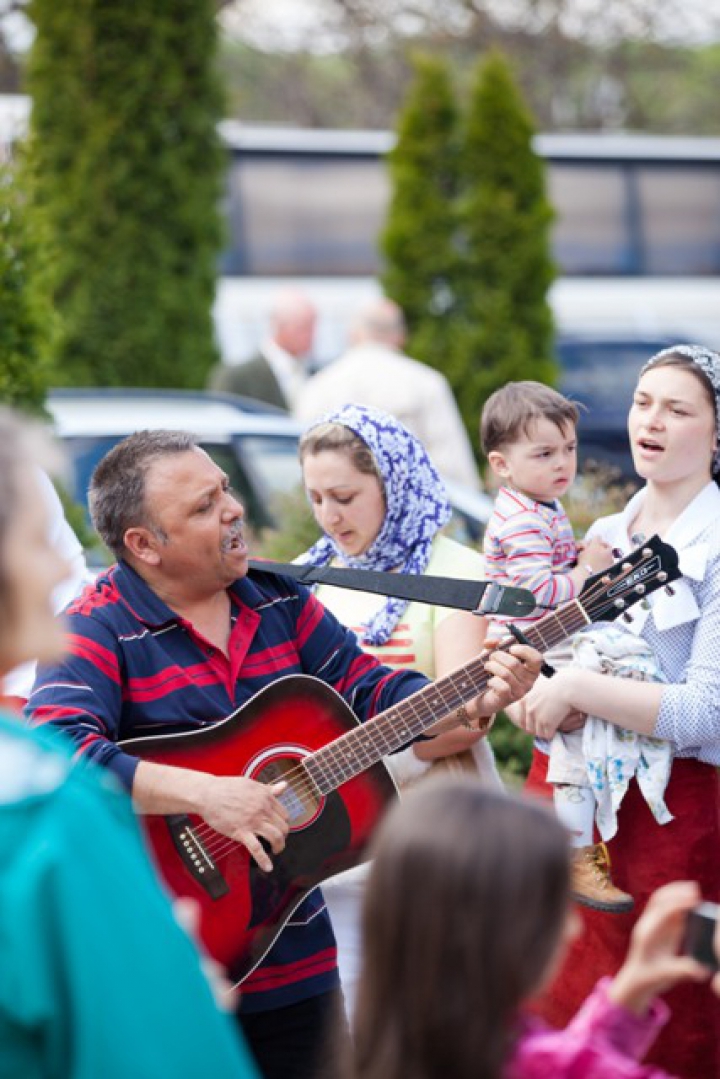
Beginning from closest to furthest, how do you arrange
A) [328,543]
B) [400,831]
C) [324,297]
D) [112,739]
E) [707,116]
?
[400,831], [112,739], [328,543], [324,297], [707,116]

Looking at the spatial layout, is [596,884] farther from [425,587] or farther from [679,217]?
[679,217]

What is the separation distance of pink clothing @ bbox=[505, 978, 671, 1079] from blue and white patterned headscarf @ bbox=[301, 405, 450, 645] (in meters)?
1.79

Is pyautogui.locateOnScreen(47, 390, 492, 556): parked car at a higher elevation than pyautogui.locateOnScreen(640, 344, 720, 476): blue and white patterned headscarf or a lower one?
lower

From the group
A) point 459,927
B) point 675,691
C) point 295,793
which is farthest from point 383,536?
point 459,927

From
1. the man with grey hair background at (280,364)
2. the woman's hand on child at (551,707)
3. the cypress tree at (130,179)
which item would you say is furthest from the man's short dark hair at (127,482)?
the cypress tree at (130,179)

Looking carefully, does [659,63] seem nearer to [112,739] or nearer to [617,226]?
[617,226]

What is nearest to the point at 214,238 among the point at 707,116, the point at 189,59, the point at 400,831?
the point at 189,59

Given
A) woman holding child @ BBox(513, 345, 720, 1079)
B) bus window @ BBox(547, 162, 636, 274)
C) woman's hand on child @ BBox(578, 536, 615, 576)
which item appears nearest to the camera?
woman holding child @ BBox(513, 345, 720, 1079)

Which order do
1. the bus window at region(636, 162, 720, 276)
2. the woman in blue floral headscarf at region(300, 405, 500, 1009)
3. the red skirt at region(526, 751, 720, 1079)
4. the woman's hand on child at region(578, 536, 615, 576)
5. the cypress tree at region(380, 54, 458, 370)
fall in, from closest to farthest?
the red skirt at region(526, 751, 720, 1079), the woman's hand on child at region(578, 536, 615, 576), the woman in blue floral headscarf at region(300, 405, 500, 1009), the cypress tree at region(380, 54, 458, 370), the bus window at region(636, 162, 720, 276)

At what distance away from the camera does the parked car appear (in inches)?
265

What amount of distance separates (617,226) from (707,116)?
1297 cm

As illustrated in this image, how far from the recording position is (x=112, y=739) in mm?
3115

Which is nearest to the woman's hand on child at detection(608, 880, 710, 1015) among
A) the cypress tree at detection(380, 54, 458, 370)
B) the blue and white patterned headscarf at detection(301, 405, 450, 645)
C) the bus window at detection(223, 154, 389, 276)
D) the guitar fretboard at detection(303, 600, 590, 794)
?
the guitar fretboard at detection(303, 600, 590, 794)

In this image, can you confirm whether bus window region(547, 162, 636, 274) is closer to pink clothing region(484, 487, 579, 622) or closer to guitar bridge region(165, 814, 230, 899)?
pink clothing region(484, 487, 579, 622)
